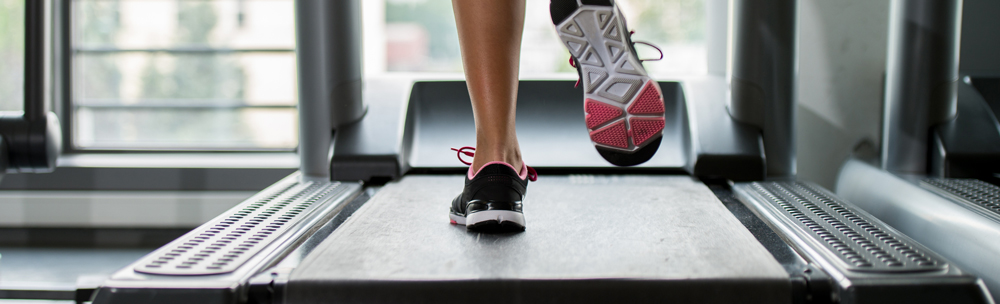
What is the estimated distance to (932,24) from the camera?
4.64ft

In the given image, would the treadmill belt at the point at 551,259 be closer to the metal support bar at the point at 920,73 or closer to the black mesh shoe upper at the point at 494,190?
the black mesh shoe upper at the point at 494,190

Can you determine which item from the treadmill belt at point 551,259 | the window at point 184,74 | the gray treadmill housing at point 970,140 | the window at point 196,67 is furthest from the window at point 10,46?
the gray treadmill housing at point 970,140

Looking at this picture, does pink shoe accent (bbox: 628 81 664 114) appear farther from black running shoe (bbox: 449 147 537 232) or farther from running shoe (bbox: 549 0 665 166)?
black running shoe (bbox: 449 147 537 232)

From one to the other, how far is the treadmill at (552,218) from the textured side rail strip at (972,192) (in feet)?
0.66

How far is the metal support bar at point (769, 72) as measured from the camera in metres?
1.49

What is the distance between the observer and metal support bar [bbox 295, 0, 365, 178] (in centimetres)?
152

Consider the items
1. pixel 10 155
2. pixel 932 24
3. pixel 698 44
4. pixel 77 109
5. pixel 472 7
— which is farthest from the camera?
pixel 698 44

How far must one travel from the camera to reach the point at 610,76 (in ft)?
3.23

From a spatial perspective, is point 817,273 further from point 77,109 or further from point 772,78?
point 77,109

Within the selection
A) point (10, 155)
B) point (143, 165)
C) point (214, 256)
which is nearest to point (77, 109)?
point (143, 165)

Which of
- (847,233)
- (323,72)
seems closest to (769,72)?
(847,233)

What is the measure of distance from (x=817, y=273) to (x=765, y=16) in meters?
0.93

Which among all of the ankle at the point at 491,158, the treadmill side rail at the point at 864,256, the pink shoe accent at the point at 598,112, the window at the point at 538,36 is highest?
the window at the point at 538,36

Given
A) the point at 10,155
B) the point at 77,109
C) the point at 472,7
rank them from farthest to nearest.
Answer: the point at 77,109 → the point at 10,155 → the point at 472,7
